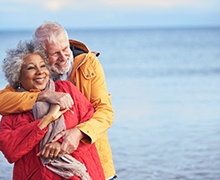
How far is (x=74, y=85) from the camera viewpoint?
373cm

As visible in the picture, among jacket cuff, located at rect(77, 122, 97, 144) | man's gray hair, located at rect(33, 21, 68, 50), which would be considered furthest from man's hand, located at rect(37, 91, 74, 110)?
man's gray hair, located at rect(33, 21, 68, 50)

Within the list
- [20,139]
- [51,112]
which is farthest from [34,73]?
[20,139]

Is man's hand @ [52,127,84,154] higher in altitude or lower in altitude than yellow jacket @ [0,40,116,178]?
lower

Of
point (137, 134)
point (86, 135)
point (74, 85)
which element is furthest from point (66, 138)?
point (137, 134)

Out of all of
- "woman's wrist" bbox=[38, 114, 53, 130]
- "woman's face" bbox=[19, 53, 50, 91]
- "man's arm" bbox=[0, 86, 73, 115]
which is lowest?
"woman's wrist" bbox=[38, 114, 53, 130]

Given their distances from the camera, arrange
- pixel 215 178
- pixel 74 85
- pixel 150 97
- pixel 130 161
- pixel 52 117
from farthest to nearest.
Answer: pixel 150 97, pixel 130 161, pixel 215 178, pixel 74 85, pixel 52 117

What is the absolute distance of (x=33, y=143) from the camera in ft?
11.4

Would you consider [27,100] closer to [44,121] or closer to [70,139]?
[44,121]

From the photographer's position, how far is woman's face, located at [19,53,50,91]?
11.7 ft

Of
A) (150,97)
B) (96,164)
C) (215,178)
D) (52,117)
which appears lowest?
(150,97)

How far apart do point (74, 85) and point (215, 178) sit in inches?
179

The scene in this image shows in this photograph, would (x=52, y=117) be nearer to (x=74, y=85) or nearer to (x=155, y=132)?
(x=74, y=85)

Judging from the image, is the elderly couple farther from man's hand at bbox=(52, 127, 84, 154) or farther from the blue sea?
the blue sea

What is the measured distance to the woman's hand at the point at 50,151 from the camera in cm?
348
